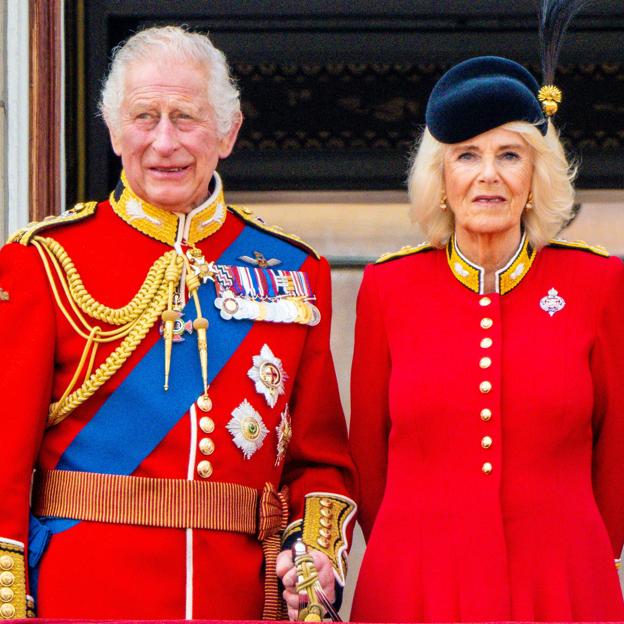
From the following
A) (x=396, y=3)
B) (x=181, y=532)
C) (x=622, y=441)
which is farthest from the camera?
(x=396, y=3)

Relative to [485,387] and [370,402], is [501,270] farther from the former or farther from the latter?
[370,402]

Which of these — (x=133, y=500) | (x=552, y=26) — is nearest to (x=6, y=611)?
(x=133, y=500)

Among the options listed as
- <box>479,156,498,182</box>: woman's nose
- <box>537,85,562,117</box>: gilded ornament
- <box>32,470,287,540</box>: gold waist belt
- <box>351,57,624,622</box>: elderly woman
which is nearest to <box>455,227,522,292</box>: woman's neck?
<box>351,57,624,622</box>: elderly woman

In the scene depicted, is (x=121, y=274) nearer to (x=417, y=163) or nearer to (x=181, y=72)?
(x=181, y=72)

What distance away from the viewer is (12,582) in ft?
11.5

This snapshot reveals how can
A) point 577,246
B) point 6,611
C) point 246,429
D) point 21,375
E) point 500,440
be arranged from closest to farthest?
1. point 6,611
2. point 21,375
3. point 246,429
4. point 500,440
5. point 577,246

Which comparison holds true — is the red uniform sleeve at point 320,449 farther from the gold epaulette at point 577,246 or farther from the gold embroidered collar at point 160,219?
the gold epaulette at point 577,246

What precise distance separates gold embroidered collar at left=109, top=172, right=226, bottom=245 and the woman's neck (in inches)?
20.3

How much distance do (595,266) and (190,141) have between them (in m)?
0.82

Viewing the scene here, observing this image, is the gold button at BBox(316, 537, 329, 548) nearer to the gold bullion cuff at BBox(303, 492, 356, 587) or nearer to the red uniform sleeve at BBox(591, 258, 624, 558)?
the gold bullion cuff at BBox(303, 492, 356, 587)

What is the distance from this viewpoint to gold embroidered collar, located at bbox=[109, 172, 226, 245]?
3.80 metres

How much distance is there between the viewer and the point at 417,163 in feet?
13.2

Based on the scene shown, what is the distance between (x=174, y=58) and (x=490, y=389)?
84 centimetres

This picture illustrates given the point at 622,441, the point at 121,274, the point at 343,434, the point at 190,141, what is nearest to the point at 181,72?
the point at 190,141
